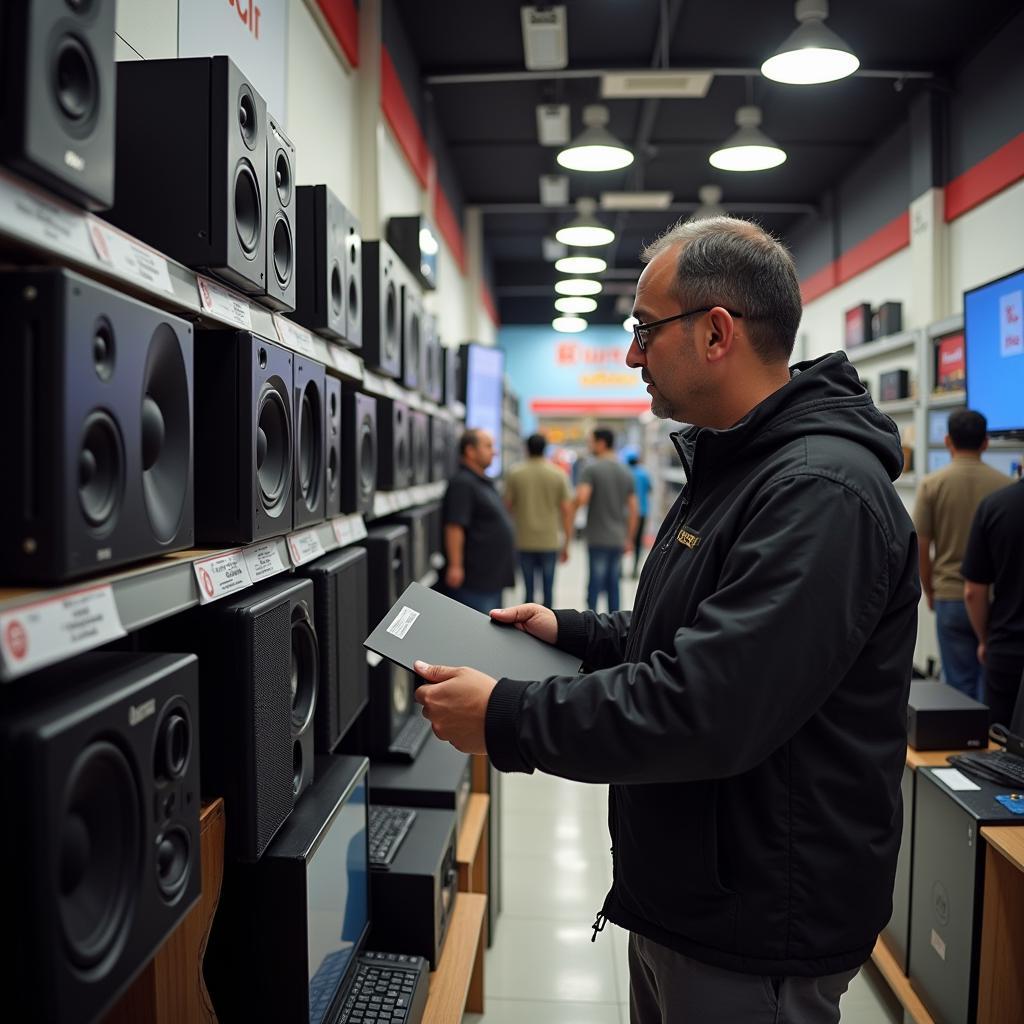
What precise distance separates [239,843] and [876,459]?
3.57 feet

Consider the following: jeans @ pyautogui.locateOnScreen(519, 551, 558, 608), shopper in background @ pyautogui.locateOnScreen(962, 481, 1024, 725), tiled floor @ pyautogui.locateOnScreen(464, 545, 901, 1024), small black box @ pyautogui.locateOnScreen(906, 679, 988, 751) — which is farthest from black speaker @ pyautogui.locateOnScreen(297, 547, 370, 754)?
jeans @ pyautogui.locateOnScreen(519, 551, 558, 608)

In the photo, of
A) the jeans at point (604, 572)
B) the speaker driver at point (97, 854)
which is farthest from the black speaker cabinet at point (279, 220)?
the jeans at point (604, 572)

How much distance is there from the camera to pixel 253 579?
1.45 meters

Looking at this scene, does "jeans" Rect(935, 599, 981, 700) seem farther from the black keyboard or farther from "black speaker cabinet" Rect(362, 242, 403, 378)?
the black keyboard

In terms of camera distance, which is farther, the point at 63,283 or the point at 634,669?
the point at 634,669

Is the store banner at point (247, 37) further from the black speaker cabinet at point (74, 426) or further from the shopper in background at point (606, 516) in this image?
the shopper in background at point (606, 516)

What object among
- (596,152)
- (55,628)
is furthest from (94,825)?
(596,152)

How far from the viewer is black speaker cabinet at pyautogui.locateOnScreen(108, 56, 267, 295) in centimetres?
132

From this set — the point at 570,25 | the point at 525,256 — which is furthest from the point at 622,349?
the point at 570,25

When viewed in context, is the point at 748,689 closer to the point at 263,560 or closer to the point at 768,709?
the point at 768,709

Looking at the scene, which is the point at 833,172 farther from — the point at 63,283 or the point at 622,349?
the point at 63,283

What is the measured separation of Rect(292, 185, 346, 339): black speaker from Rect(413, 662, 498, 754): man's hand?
1.05 meters

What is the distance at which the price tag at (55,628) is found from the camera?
79 centimetres

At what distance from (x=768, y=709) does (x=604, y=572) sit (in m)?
6.86
